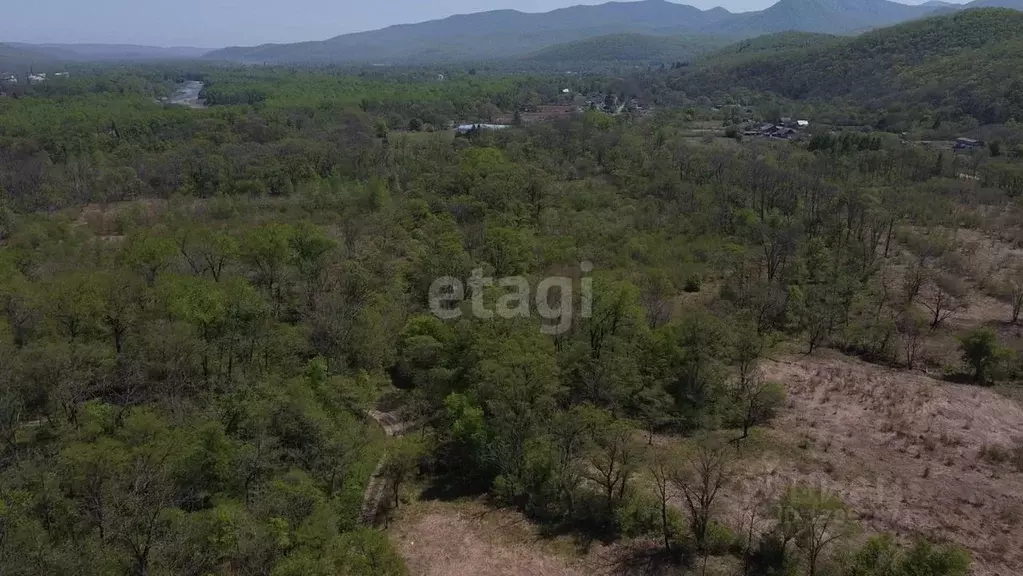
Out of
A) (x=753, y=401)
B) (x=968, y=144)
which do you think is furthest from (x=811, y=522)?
(x=968, y=144)

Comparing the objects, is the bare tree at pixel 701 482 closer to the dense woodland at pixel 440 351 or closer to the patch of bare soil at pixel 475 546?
the dense woodland at pixel 440 351

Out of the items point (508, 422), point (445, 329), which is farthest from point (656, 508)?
point (445, 329)

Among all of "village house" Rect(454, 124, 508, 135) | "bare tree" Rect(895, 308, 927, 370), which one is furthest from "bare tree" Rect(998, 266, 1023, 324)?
"village house" Rect(454, 124, 508, 135)

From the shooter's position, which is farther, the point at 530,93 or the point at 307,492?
the point at 530,93

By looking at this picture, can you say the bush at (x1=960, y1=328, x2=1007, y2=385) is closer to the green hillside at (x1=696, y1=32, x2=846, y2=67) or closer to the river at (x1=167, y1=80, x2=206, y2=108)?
the river at (x1=167, y1=80, x2=206, y2=108)

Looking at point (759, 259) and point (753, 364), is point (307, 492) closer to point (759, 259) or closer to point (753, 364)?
point (753, 364)

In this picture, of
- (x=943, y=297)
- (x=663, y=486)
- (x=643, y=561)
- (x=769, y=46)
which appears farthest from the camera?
(x=769, y=46)

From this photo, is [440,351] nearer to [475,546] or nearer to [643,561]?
[475,546]
